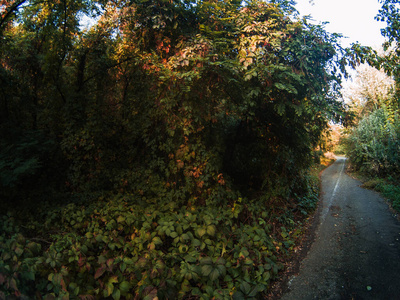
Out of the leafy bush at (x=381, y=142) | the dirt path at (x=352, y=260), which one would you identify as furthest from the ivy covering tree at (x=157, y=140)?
the leafy bush at (x=381, y=142)

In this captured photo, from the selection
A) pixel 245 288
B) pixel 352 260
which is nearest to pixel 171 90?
pixel 245 288

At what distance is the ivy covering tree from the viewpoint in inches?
133

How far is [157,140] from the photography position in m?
5.96

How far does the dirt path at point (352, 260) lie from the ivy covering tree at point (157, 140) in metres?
0.60

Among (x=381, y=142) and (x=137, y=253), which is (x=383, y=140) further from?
(x=137, y=253)

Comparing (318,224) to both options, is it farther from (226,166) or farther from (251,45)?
(251,45)

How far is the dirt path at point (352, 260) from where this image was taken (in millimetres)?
3518

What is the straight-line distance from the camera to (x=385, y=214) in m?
7.12

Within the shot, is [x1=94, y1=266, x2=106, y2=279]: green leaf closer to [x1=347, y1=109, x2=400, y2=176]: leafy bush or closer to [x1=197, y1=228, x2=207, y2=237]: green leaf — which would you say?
[x1=197, y1=228, x2=207, y2=237]: green leaf

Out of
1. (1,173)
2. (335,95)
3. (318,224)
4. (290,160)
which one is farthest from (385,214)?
(1,173)

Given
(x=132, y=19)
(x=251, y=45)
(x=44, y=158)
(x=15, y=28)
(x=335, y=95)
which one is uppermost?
(x=15, y=28)

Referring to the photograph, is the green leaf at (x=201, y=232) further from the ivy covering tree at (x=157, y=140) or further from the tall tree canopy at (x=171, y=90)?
the tall tree canopy at (x=171, y=90)

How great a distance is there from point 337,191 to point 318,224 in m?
5.97

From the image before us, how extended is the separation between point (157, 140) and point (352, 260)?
4.96m
